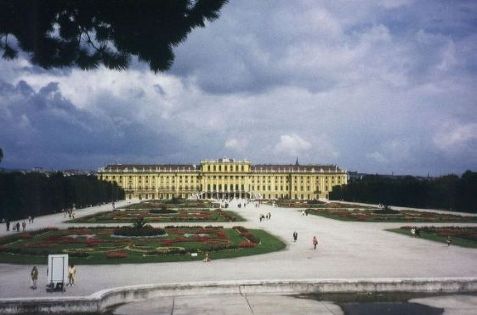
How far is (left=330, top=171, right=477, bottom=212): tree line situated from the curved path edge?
47.5 metres

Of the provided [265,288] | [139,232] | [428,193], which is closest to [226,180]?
[428,193]

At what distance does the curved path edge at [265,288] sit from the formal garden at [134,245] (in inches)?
227

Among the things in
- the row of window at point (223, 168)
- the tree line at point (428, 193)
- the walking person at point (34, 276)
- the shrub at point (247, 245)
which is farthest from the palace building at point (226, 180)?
the walking person at point (34, 276)

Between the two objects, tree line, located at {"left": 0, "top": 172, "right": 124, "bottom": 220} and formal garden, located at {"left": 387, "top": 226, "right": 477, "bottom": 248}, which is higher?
tree line, located at {"left": 0, "top": 172, "right": 124, "bottom": 220}

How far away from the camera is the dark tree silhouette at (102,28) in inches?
280

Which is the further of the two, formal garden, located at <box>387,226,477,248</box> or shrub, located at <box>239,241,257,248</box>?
formal garden, located at <box>387,226,477,248</box>

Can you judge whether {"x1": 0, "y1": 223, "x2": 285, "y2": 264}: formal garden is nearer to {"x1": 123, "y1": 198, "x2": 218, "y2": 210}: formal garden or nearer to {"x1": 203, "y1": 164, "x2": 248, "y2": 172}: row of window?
{"x1": 123, "y1": 198, "x2": 218, "y2": 210}: formal garden

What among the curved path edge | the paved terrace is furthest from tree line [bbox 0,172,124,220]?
the curved path edge

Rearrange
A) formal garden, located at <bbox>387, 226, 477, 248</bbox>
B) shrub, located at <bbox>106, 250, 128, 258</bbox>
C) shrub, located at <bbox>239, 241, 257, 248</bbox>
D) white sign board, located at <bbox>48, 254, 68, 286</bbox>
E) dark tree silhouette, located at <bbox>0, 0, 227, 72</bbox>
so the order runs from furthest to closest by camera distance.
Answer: formal garden, located at <bbox>387, 226, 477, 248</bbox>
shrub, located at <bbox>239, 241, 257, 248</bbox>
shrub, located at <bbox>106, 250, 128, 258</bbox>
white sign board, located at <bbox>48, 254, 68, 286</bbox>
dark tree silhouette, located at <bbox>0, 0, 227, 72</bbox>

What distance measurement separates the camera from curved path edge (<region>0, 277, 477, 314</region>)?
13586 mm

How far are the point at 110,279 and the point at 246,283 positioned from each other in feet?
14.8

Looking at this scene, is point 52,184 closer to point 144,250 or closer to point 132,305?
point 144,250

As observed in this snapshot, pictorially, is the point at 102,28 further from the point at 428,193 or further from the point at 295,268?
the point at 428,193

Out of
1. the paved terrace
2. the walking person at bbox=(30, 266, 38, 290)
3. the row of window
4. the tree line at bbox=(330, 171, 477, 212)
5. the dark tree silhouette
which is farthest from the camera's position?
the row of window
